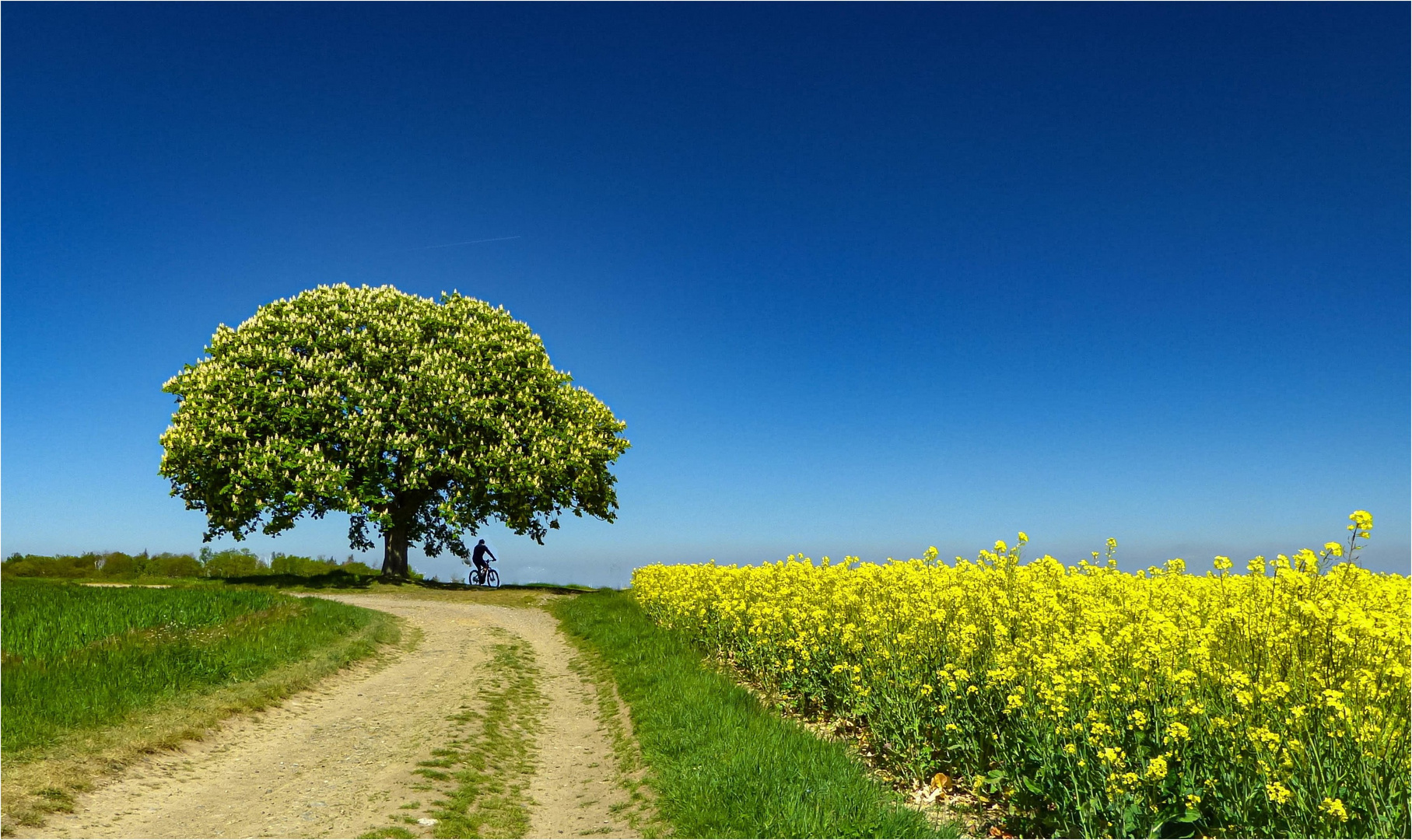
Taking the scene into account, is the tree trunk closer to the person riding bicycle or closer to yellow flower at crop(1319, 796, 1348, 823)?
the person riding bicycle

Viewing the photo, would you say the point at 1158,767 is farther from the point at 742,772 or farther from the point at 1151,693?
the point at 742,772

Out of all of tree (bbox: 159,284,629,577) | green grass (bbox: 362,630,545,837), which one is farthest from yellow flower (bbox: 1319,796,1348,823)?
tree (bbox: 159,284,629,577)

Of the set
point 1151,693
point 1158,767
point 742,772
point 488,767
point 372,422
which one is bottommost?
point 488,767

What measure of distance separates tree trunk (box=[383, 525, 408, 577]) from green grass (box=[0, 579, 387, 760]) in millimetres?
13343

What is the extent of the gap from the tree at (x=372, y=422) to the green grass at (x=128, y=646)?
9.06 metres

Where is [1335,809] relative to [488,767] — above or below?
above

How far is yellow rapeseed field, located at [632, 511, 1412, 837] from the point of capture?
5691mm

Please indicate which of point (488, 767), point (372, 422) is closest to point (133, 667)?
point (488, 767)

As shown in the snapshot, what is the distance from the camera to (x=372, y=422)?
29609 mm

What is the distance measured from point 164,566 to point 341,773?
39.0 meters

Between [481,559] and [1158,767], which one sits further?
[481,559]

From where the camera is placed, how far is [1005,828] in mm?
6973

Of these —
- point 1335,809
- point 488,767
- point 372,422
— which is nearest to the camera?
point 1335,809

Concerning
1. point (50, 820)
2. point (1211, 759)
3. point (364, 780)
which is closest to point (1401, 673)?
point (1211, 759)
